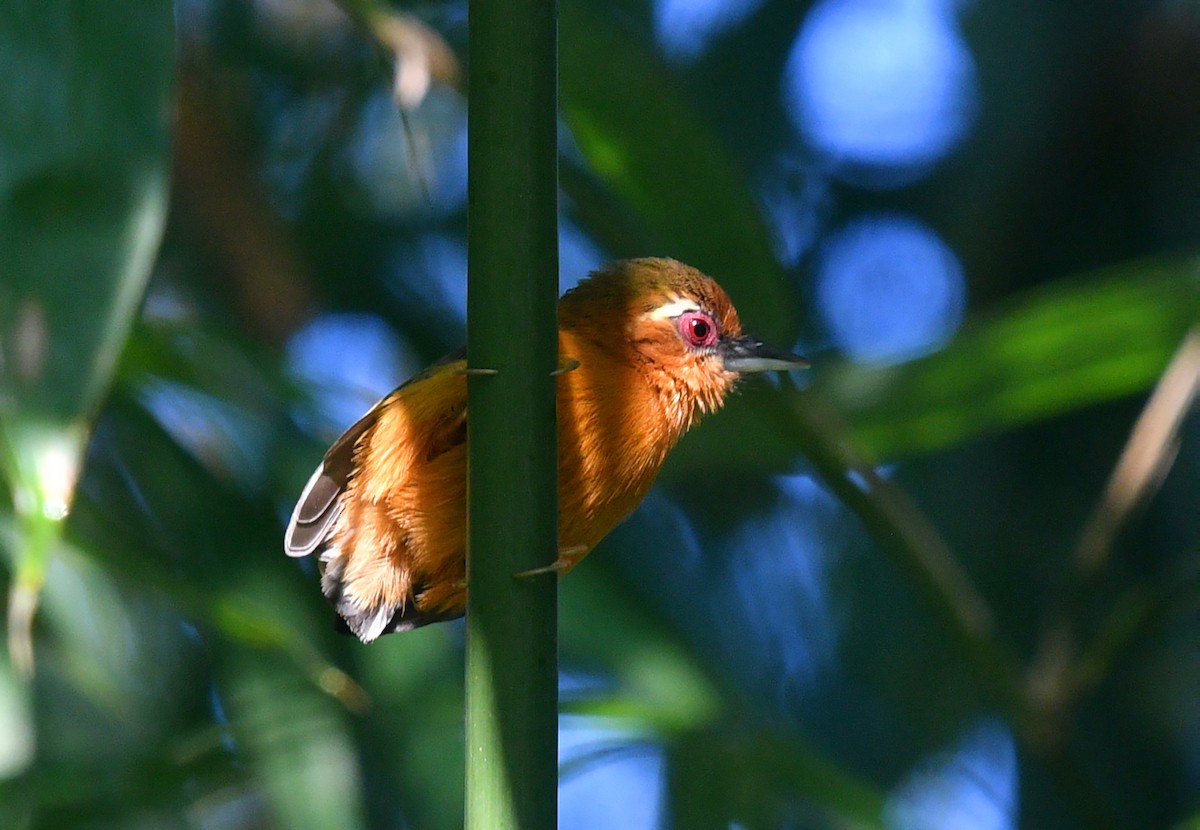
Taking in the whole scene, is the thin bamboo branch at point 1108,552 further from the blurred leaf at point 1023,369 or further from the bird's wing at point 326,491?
the bird's wing at point 326,491

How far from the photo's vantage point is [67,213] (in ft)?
4.90

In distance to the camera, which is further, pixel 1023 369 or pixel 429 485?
pixel 1023 369

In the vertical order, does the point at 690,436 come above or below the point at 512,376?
above

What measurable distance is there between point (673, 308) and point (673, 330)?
0.06 metres

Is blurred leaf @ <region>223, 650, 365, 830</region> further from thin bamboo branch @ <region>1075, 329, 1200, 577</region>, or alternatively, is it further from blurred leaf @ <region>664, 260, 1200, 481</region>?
thin bamboo branch @ <region>1075, 329, 1200, 577</region>

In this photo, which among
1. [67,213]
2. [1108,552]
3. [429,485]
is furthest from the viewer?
[1108,552]

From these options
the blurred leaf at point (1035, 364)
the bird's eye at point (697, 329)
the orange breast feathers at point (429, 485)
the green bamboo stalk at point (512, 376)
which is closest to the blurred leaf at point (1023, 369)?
the blurred leaf at point (1035, 364)

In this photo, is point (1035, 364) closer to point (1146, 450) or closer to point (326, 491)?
point (1146, 450)

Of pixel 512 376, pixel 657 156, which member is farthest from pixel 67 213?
pixel 657 156

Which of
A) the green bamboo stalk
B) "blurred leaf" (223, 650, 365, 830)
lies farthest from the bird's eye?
the green bamboo stalk

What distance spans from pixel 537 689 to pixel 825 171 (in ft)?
13.5

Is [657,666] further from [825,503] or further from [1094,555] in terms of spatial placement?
[825,503]

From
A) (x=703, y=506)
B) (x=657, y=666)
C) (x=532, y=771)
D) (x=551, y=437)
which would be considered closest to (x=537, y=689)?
(x=532, y=771)

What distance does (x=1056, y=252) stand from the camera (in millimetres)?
4969
